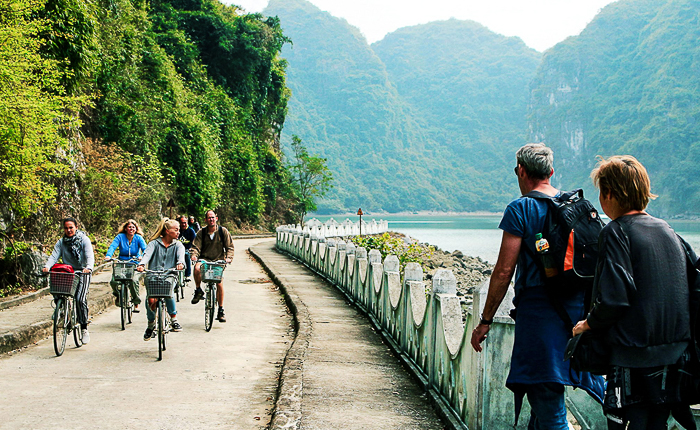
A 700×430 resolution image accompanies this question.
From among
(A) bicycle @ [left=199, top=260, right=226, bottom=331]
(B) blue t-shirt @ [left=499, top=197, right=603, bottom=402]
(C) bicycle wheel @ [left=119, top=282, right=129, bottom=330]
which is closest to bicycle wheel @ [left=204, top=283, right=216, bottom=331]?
(A) bicycle @ [left=199, top=260, right=226, bottom=331]

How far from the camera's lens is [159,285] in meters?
8.41

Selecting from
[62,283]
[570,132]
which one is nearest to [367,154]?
[570,132]

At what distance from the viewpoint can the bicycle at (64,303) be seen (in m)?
8.27

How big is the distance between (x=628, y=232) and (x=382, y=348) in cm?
596

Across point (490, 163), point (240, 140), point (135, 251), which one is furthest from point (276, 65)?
point (490, 163)

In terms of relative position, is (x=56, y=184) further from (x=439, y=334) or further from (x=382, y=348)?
(x=439, y=334)

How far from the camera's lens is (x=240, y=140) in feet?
158

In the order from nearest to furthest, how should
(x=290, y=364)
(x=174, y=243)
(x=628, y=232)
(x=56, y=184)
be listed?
(x=628, y=232)
(x=290, y=364)
(x=174, y=243)
(x=56, y=184)

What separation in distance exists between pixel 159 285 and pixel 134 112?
2116cm

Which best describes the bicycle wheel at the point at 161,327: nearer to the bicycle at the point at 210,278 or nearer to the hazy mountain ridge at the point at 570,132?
the bicycle at the point at 210,278

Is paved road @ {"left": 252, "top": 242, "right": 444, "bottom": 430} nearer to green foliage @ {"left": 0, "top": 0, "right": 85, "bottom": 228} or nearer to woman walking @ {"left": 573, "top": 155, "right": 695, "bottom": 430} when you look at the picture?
woman walking @ {"left": 573, "top": 155, "right": 695, "bottom": 430}

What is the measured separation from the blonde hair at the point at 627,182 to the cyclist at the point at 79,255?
772 cm

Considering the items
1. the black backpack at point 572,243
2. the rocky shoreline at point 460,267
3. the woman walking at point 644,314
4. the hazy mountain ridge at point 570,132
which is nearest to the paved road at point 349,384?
the black backpack at point 572,243

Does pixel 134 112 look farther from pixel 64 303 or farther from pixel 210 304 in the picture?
pixel 64 303
